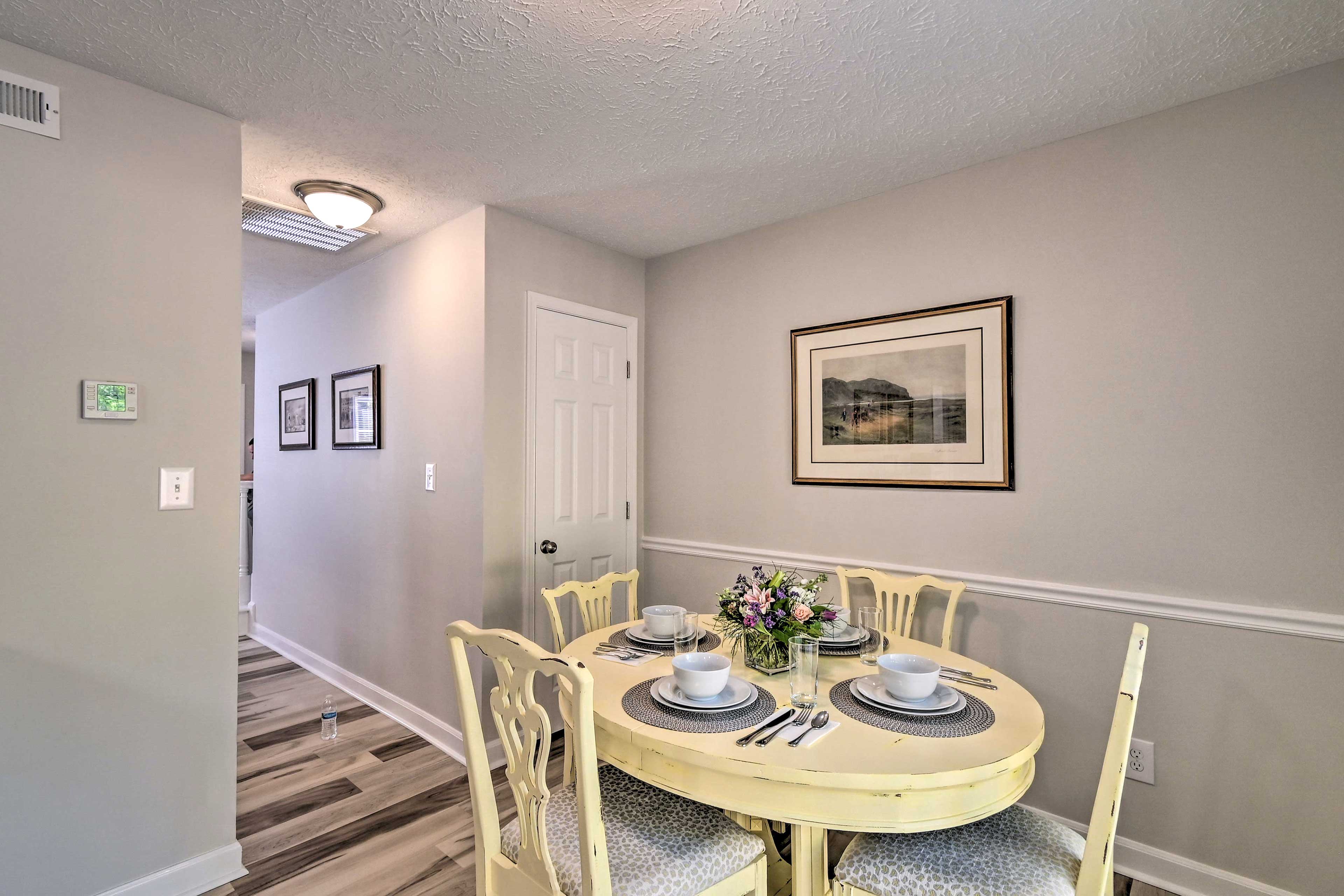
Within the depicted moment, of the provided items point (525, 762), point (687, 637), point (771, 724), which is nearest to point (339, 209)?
point (687, 637)

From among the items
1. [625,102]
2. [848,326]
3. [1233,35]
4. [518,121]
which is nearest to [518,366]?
[518,121]

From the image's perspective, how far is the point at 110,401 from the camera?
194 cm

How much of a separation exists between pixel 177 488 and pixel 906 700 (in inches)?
88.1

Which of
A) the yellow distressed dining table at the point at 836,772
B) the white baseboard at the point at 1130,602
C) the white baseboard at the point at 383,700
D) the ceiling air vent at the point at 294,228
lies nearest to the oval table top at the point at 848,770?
the yellow distressed dining table at the point at 836,772

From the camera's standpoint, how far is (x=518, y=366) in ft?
9.93

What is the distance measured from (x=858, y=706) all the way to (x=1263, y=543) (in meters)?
1.40

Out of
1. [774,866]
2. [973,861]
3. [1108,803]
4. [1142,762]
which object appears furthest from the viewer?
[1142,762]

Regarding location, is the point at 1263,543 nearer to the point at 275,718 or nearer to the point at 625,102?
the point at 625,102

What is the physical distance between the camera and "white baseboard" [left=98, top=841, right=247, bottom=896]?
1958 mm

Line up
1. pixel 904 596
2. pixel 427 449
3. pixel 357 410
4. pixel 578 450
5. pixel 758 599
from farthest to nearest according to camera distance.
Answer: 1. pixel 357 410
2. pixel 578 450
3. pixel 427 449
4. pixel 904 596
5. pixel 758 599

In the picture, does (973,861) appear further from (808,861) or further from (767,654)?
(767,654)

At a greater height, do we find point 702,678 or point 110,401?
point 110,401

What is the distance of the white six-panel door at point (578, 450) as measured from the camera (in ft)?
10.3

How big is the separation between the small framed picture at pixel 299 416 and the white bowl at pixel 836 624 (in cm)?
340
